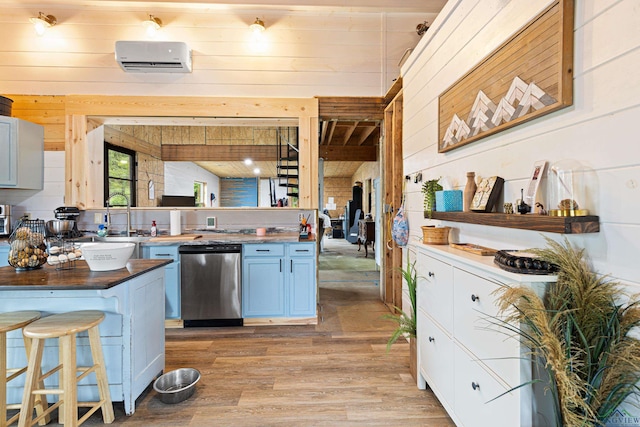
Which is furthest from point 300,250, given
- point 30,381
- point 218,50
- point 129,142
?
point 129,142

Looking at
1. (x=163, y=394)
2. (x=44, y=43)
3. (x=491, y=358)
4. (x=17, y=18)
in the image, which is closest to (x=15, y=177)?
(x=44, y=43)

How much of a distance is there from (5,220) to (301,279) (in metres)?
3.55

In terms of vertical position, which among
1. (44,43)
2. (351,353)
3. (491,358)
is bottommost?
(351,353)

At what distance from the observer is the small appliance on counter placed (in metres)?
2.78

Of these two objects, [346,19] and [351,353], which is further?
[346,19]

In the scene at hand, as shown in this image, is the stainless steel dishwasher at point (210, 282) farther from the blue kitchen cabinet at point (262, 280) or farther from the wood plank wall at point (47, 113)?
the wood plank wall at point (47, 113)

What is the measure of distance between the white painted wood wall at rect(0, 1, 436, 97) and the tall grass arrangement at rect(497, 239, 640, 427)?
3318 millimetres

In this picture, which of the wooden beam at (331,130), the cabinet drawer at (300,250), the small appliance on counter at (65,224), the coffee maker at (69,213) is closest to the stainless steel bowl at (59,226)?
the small appliance on counter at (65,224)

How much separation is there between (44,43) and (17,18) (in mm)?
419

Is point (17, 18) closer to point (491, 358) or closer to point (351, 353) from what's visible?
point (351, 353)

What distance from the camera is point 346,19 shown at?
12.2 ft

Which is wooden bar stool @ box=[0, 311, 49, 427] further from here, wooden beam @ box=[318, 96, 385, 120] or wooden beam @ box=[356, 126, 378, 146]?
wooden beam @ box=[356, 126, 378, 146]

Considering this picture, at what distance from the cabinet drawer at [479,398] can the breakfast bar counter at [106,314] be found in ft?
6.28

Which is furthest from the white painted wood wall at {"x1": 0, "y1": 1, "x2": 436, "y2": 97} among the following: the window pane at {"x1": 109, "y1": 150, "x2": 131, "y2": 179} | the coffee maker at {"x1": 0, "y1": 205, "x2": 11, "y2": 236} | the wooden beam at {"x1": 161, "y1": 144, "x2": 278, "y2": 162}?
the wooden beam at {"x1": 161, "y1": 144, "x2": 278, "y2": 162}
